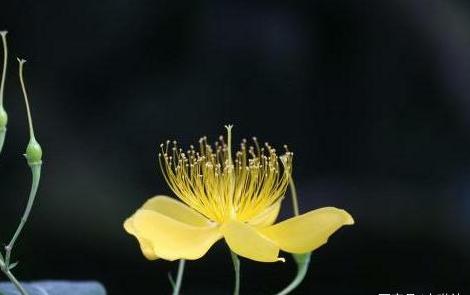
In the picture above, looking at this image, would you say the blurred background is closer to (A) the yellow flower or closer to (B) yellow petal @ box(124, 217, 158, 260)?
(A) the yellow flower

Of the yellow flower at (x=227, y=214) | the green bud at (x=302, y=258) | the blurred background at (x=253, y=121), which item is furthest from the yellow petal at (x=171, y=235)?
the blurred background at (x=253, y=121)

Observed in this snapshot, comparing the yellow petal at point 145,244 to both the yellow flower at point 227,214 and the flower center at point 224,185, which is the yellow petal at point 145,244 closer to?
the yellow flower at point 227,214

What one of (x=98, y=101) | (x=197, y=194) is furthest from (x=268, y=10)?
(x=197, y=194)

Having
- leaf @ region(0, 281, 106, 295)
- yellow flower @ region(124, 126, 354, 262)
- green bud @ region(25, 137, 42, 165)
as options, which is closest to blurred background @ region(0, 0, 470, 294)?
leaf @ region(0, 281, 106, 295)

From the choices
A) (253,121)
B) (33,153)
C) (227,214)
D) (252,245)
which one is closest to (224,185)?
(227,214)

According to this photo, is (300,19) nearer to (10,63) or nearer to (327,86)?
(327,86)

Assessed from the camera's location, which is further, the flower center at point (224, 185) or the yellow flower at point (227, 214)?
the flower center at point (224, 185)

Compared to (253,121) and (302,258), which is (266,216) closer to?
(302,258)
